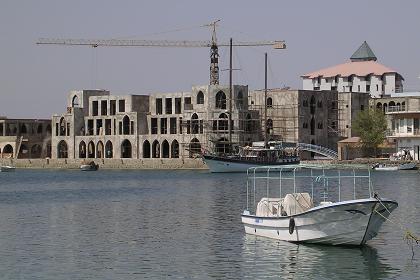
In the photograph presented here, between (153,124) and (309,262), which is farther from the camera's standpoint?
(153,124)

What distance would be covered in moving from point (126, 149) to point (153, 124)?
347 inches

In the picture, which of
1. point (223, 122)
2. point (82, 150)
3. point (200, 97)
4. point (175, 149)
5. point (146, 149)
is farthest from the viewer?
point (82, 150)

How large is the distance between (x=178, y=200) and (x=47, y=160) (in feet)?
360

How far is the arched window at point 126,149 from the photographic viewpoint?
6910 inches

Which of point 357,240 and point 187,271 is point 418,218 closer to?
point 357,240

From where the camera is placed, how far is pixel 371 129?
147 metres

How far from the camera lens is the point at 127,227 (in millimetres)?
52844

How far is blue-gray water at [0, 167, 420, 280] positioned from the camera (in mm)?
36188

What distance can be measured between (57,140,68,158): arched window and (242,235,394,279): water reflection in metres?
145

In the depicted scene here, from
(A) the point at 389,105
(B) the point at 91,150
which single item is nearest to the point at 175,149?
(B) the point at 91,150

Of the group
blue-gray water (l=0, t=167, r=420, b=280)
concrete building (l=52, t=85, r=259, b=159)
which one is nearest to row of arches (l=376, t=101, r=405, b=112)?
concrete building (l=52, t=85, r=259, b=159)

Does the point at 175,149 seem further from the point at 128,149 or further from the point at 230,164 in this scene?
the point at 230,164

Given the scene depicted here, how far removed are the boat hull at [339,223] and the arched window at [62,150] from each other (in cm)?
14601

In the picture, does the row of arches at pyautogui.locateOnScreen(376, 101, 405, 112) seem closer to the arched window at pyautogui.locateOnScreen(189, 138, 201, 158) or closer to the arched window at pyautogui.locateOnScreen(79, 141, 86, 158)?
the arched window at pyautogui.locateOnScreen(189, 138, 201, 158)
